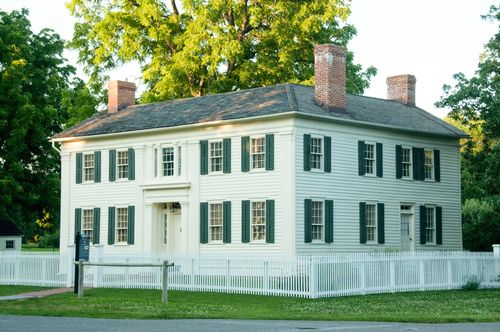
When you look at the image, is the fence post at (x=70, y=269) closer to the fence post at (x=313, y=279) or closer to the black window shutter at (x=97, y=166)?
the black window shutter at (x=97, y=166)

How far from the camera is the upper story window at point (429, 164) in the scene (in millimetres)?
38875

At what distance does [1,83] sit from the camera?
44.8 metres

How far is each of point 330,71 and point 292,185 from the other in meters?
4.90

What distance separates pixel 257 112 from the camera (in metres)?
34.3

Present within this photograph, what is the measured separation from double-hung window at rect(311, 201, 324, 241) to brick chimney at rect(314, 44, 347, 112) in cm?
377

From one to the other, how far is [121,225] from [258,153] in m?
7.65

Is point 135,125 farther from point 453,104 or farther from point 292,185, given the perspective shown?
point 453,104

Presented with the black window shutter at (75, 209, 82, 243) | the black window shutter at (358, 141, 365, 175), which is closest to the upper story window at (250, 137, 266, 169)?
the black window shutter at (358, 141, 365, 175)

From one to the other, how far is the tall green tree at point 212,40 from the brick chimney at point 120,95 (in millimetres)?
3012

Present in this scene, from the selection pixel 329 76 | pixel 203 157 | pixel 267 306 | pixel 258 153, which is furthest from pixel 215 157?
pixel 267 306

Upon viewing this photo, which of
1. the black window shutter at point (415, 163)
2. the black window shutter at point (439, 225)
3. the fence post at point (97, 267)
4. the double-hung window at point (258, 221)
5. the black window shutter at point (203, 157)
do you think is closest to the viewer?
the fence post at point (97, 267)

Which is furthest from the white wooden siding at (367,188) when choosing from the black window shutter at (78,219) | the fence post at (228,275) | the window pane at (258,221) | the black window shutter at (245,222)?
the black window shutter at (78,219)

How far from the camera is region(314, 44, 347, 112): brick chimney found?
34.9 metres

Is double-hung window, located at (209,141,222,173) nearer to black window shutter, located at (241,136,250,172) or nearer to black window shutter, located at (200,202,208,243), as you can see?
black window shutter, located at (241,136,250,172)
